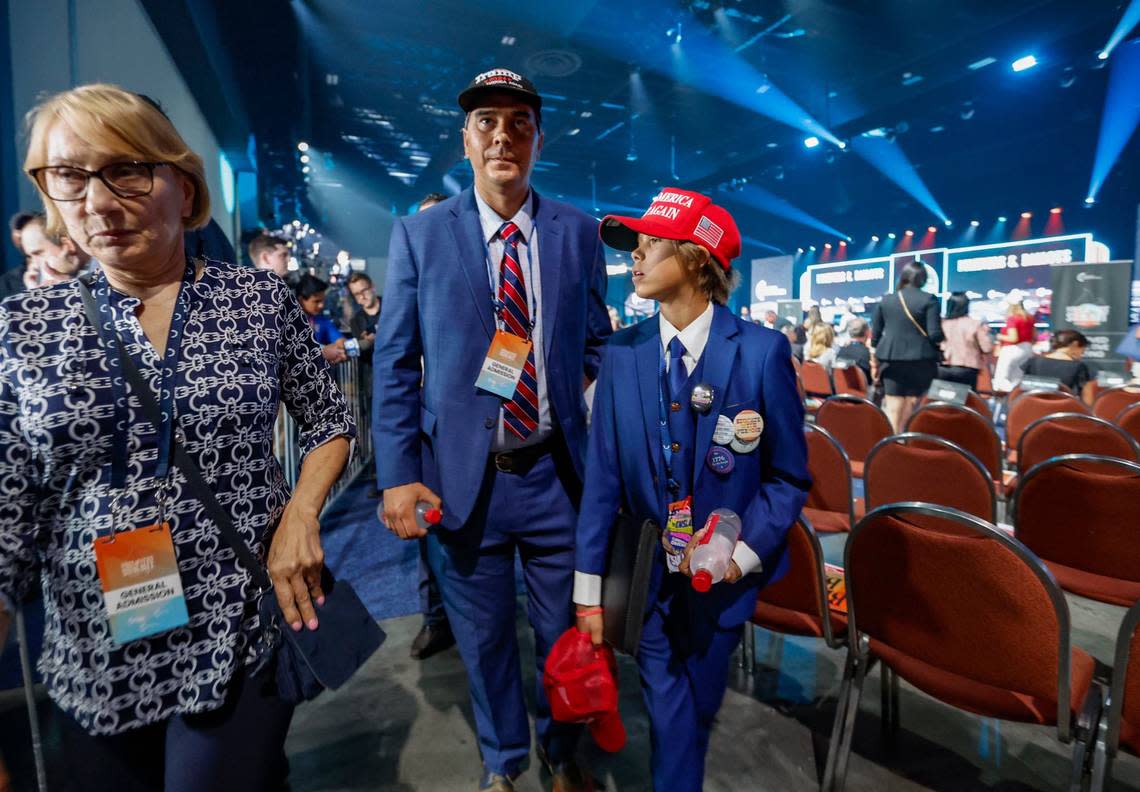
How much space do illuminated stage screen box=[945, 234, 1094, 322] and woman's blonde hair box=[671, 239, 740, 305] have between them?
1282 cm

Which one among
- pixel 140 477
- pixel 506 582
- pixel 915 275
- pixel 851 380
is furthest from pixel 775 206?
pixel 140 477

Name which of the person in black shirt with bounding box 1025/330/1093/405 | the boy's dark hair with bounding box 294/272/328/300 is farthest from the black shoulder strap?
the person in black shirt with bounding box 1025/330/1093/405

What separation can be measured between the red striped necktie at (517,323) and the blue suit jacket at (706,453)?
19cm

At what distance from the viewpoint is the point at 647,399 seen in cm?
147

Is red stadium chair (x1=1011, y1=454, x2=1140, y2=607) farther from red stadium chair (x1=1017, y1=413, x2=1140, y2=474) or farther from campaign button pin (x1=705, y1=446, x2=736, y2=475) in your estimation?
campaign button pin (x1=705, y1=446, x2=736, y2=475)

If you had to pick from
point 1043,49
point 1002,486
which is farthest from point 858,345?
point 1043,49

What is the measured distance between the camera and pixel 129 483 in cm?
90

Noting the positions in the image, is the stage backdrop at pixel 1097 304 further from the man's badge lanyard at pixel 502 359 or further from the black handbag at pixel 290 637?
the black handbag at pixel 290 637

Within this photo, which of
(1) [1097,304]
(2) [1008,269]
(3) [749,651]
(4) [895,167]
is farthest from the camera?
(4) [895,167]

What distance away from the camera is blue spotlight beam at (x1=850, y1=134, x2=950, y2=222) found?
47.6 feet

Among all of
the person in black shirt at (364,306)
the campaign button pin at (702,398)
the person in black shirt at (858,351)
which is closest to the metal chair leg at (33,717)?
the campaign button pin at (702,398)

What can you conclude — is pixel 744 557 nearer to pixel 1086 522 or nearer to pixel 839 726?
pixel 839 726

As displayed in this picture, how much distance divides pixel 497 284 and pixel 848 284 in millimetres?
17875

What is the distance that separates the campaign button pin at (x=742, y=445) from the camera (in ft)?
4.43
